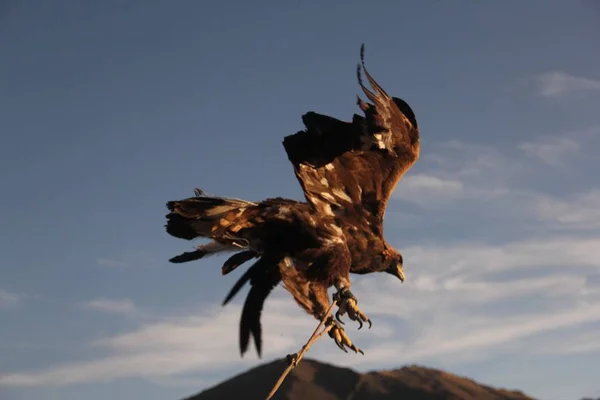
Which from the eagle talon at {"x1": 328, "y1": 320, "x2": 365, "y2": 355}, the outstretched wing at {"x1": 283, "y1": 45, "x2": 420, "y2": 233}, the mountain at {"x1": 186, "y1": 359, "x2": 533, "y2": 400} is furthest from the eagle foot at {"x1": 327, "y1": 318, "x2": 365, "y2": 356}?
the mountain at {"x1": 186, "y1": 359, "x2": 533, "y2": 400}

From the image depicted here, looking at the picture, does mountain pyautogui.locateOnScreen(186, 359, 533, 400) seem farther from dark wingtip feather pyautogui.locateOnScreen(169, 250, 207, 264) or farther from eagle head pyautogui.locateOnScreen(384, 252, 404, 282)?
dark wingtip feather pyautogui.locateOnScreen(169, 250, 207, 264)

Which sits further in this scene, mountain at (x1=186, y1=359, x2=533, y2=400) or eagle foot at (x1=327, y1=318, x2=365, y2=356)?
mountain at (x1=186, y1=359, x2=533, y2=400)

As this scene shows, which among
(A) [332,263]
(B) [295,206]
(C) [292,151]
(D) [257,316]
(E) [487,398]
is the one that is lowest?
(D) [257,316]

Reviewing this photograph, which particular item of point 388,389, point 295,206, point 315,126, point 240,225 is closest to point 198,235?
point 240,225

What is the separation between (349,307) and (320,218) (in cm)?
108

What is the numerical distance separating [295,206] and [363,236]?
1076 millimetres

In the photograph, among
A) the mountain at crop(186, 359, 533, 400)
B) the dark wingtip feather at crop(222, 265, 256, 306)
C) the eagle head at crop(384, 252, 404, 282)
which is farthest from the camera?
the mountain at crop(186, 359, 533, 400)

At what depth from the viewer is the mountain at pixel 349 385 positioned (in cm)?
4222

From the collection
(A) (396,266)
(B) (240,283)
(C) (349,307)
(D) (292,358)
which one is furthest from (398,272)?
(D) (292,358)

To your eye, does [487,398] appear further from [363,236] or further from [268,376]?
[363,236]

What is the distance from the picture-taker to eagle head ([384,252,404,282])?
10.2 meters

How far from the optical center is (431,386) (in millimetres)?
43781

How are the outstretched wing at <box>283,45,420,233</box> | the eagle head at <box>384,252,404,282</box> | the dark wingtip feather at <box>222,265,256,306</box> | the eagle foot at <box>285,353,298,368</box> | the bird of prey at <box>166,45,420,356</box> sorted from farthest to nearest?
the eagle head at <box>384,252,404,282</box>
the outstretched wing at <box>283,45,420,233</box>
the bird of prey at <box>166,45,420,356</box>
the dark wingtip feather at <box>222,265,256,306</box>
the eagle foot at <box>285,353,298,368</box>

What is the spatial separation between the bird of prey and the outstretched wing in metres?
0.01
